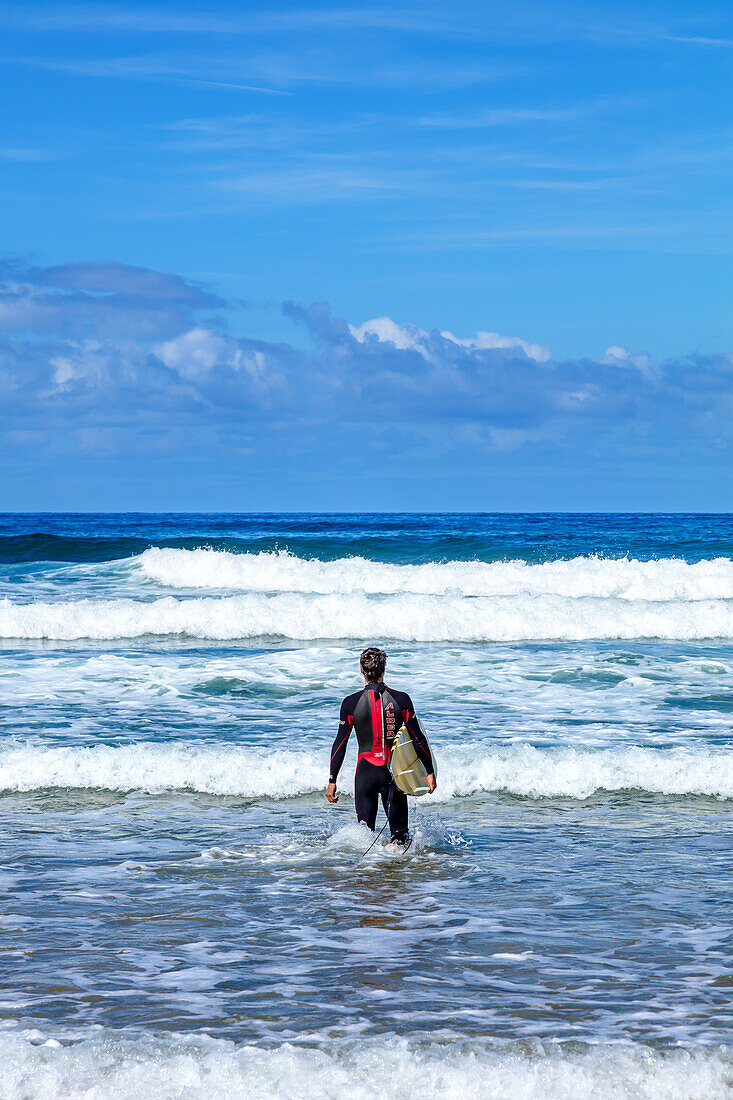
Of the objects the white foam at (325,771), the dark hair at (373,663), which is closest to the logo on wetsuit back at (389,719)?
the dark hair at (373,663)

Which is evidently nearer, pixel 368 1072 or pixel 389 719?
pixel 368 1072

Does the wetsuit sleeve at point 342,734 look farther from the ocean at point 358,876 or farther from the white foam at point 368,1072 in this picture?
the white foam at point 368,1072

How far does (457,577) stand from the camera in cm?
3023

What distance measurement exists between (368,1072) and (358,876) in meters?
2.86

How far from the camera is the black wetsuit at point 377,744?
25.0 ft

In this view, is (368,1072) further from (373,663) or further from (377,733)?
(373,663)

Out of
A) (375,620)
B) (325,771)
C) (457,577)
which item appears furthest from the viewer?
(457,577)

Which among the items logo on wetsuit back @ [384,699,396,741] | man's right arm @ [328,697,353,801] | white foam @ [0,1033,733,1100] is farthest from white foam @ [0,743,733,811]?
white foam @ [0,1033,733,1100]

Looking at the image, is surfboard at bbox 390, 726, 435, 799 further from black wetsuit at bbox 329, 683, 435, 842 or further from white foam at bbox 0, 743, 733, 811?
white foam at bbox 0, 743, 733, 811

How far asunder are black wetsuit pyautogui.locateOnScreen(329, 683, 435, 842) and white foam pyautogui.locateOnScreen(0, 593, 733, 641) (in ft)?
39.7

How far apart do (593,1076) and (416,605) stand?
55.2 ft

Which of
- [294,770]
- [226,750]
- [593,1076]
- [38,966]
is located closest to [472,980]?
[593,1076]

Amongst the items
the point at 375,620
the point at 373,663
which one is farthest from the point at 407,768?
the point at 375,620

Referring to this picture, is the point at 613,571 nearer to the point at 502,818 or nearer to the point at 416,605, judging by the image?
the point at 416,605
